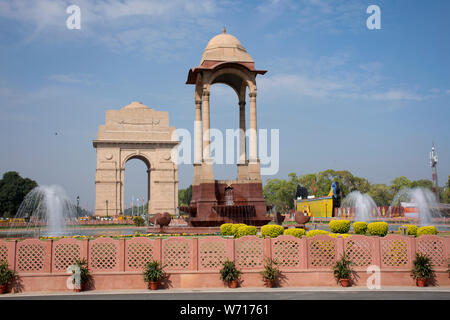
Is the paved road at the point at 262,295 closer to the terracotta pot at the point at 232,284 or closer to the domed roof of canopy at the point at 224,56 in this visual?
the terracotta pot at the point at 232,284

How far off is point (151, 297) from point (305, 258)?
14.0 ft

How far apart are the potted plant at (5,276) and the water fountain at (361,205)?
48.1m

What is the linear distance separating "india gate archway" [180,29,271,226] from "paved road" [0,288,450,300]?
11.5 m

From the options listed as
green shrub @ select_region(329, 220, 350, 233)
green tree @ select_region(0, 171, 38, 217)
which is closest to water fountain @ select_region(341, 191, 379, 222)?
green shrub @ select_region(329, 220, 350, 233)

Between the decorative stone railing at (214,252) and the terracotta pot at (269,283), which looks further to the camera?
the decorative stone railing at (214,252)

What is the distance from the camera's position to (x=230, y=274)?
11727mm

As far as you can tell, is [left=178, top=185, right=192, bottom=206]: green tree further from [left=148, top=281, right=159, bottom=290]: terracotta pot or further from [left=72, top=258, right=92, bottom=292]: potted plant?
[left=148, top=281, right=159, bottom=290]: terracotta pot

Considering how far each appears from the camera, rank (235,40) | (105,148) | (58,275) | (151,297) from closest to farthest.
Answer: (151,297)
(58,275)
(235,40)
(105,148)

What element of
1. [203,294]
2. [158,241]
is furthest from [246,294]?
[158,241]

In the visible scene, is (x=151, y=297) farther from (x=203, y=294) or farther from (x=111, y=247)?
(x=111, y=247)

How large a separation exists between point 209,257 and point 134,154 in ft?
171

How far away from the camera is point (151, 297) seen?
10.6m

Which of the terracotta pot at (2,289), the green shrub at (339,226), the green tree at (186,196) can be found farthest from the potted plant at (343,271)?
the green tree at (186,196)

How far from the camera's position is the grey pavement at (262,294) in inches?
408
